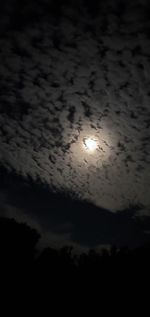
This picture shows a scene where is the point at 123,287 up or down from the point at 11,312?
up

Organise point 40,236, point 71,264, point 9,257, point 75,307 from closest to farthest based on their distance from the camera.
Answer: point 75,307 < point 71,264 < point 9,257 < point 40,236

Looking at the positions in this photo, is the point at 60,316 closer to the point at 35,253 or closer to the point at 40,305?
the point at 40,305

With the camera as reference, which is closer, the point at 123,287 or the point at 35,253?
the point at 123,287

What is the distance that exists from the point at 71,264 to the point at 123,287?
600 cm

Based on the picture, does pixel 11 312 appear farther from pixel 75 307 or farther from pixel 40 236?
pixel 40 236

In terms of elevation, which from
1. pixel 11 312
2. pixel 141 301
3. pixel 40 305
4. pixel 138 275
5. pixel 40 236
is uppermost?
pixel 40 236

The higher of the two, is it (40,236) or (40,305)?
(40,236)

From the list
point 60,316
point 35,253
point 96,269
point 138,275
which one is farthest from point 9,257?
point 138,275

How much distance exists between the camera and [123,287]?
9.67 meters

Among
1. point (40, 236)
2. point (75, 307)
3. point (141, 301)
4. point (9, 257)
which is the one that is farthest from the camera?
point (40, 236)

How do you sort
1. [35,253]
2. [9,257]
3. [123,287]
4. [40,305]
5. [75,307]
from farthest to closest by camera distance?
[35,253], [9,257], [40,305], [75,307], [123,287]

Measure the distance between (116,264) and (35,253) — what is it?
12.5 m

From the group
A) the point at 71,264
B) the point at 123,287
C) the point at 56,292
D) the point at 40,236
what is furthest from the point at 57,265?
the point at 40,236

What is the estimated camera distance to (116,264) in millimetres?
10859
